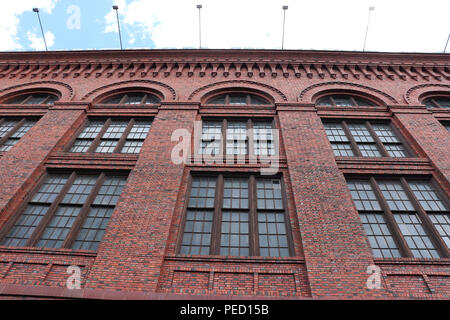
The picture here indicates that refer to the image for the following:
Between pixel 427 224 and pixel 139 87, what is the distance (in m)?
12.8

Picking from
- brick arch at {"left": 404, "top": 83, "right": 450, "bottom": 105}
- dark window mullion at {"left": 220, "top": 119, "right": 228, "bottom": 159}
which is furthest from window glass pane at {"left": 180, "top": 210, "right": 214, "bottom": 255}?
brick arch at {"left": 404, "top": 83, "right": 450, "bottom": 105}

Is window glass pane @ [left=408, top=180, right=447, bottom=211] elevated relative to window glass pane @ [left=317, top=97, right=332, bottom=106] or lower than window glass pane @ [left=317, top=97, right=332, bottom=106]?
lower

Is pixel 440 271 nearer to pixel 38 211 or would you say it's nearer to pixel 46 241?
pixel 46 241

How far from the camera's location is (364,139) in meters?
11.6

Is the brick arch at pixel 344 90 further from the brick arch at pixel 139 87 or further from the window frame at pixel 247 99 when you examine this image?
the brick arch at pixel 139 87

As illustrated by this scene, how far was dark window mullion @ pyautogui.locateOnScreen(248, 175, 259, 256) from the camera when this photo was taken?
7554 mm

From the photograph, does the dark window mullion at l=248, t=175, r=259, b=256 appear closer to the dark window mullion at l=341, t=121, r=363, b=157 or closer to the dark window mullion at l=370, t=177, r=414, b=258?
the dark window mullion at l=370, t=177, r=414, b=258

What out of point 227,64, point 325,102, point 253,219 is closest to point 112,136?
point 253,219

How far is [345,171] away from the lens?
9594 mm

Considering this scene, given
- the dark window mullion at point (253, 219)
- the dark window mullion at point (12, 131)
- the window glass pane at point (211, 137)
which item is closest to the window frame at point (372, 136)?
the dark window mullion at point (253, 219)

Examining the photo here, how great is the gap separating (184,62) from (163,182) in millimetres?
8802

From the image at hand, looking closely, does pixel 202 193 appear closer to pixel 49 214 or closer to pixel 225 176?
pixel 225 176

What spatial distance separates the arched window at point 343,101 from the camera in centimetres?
1369

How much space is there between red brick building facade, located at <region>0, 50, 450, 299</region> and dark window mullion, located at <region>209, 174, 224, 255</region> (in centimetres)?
4
